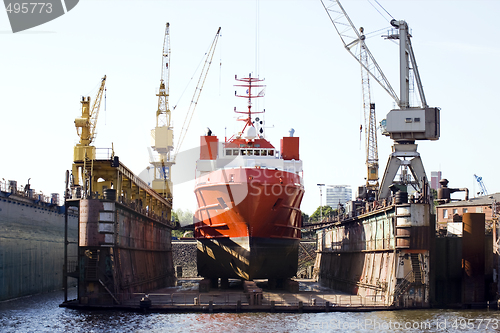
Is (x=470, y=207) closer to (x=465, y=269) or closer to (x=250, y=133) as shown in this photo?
(x=250, y=133)

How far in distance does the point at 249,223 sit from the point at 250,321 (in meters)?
12.4

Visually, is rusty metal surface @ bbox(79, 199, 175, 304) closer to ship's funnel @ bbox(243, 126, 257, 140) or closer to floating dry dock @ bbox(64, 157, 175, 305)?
floating dry dock @ bbox(64, 157, 175, 305)

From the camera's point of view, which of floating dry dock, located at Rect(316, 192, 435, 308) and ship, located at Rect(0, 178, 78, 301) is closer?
floating dry dock, located at Rect(316, 192, 435, 308)

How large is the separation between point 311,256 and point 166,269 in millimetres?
32157

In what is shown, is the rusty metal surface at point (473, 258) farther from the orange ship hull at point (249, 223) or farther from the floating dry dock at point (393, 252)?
the orange ship hull at point (249, 223)

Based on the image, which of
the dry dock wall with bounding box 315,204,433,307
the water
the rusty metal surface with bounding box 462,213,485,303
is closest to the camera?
the water

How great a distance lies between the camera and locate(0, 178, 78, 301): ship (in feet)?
140

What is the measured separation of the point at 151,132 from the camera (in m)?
89.8

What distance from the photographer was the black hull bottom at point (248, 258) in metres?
44.2

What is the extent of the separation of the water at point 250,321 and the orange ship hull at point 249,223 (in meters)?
9.90

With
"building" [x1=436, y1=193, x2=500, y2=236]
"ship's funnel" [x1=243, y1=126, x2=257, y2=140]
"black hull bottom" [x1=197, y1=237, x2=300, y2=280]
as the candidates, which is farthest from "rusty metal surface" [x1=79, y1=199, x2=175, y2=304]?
"building" [x1=436, y1=193, x2=500, y2=236]

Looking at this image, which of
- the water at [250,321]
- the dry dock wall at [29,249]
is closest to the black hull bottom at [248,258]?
the water at [250,321]

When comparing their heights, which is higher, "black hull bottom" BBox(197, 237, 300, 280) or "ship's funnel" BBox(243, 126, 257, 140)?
"ship's funnel" BBox(243, 126, 257, 140)

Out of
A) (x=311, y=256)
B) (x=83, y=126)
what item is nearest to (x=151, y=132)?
(x=311, y=256)
